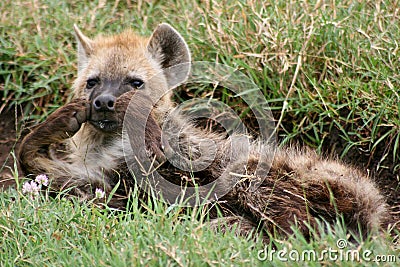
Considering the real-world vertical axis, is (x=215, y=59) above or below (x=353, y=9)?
below

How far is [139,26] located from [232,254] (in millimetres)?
3332

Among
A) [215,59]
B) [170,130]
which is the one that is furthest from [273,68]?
[170,130]

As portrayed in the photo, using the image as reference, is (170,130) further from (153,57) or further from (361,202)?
(361,202)

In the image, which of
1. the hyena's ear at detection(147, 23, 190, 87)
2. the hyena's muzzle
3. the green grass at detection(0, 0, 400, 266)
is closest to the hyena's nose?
the hyena's muzzle

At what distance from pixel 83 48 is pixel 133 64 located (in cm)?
55

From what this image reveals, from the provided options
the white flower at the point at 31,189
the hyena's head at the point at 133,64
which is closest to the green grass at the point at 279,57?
the white flower at the point at 31,189

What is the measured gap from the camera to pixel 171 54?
17.2ft

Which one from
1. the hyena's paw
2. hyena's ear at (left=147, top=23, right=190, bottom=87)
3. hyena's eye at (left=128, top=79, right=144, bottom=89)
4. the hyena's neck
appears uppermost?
hyena's ear at (left=147, top=23, right=190, bottom=87)

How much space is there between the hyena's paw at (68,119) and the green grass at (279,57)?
1.66 feet

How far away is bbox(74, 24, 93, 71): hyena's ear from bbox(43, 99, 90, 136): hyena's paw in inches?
37.0

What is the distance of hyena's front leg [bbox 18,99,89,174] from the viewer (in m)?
4.40

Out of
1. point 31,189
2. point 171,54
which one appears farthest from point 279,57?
point 31,189

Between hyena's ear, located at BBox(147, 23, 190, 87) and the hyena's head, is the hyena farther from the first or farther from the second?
hyena's ear, located at BBox(147, 23, 190, 87)

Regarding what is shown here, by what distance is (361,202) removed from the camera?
13.9 ft
